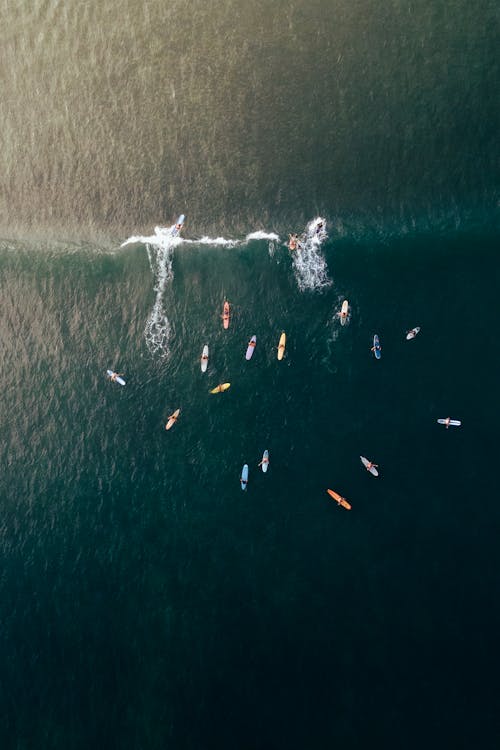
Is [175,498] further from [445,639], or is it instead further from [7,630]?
[445,639]

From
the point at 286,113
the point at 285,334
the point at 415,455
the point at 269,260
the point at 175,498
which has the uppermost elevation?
the point at 286,113

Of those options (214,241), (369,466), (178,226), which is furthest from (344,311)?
(178,226)

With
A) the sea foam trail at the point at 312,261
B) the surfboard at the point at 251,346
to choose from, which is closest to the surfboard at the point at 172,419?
the surfboard at the point at 251,346

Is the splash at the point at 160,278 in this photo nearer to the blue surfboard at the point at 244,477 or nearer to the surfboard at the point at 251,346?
the surfboard at the point at 251,346

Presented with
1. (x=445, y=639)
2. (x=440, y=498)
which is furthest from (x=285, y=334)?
(x=445, y=639)

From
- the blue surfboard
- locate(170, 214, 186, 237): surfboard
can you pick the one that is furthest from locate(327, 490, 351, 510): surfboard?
locate(170, 214, 186, 237): surfboard

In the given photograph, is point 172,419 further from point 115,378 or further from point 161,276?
point 161,276
